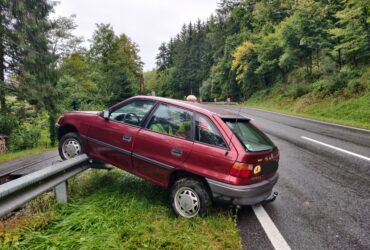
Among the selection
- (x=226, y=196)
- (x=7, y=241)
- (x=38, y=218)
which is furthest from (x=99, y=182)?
(x=226, y=196)

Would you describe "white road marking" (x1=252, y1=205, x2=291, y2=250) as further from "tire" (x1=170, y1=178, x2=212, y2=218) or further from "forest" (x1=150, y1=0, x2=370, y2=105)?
"forest" (x1=150, y1=0, x2=370, y2=105)

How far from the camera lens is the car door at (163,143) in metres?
4.44

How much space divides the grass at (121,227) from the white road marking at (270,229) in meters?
0.45

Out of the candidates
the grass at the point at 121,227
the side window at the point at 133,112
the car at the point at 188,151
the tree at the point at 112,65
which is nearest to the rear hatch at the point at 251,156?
the car at the point at 188,151

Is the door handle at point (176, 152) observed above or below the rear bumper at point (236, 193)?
above

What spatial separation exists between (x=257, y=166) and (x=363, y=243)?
5.21 ft

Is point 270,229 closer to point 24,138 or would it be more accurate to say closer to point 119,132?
point 119,132

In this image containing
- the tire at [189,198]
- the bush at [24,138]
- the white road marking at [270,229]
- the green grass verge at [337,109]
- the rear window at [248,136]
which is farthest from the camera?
the bush at [24,138]

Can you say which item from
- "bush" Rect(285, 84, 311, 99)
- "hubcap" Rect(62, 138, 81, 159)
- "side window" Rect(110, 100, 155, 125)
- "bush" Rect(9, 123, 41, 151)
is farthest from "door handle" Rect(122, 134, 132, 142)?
"bush" Rect(285, 84, 311, 99)

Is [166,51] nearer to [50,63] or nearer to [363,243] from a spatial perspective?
[50,63]

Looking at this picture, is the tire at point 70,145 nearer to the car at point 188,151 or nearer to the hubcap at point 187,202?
the car at point 188,151

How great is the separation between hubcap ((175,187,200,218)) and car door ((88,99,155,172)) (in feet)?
3.65

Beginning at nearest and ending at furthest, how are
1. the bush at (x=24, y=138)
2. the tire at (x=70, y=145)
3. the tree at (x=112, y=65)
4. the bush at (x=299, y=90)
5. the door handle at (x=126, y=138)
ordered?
the door handle at (x=126, y=138)
the tire at (x=70, y=145)
the bush at (x=24, y=138)
the bush at (x=299, y=90)
the tree at (x=112, y=65)

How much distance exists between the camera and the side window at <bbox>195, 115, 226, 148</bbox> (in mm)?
4273
